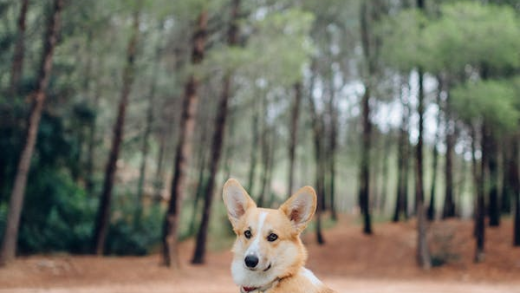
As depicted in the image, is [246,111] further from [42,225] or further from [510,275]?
[510,275]

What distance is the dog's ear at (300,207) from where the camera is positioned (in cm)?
283

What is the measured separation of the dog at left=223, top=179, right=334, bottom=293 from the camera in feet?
9.00

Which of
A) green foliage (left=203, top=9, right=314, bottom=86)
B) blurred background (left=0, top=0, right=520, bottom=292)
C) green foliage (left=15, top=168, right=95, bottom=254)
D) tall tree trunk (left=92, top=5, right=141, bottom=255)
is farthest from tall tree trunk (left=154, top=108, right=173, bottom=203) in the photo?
green foliage (left=203, top=9, right=314, bottom=86)

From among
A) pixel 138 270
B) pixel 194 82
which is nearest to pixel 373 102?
pixel 194 82

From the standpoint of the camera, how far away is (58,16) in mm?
11531

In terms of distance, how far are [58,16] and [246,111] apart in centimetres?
1419

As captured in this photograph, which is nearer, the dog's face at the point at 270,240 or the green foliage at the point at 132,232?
the dog's face at the point at 270,240

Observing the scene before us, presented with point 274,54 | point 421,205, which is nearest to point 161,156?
point 274,54

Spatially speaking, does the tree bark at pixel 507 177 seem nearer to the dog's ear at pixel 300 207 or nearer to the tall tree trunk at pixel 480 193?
the tall tree trunk at pixel 480 193

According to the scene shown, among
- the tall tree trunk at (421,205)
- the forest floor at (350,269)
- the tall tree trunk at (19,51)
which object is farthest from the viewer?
the tall tree trunk at (421,205)

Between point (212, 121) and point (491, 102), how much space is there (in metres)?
14.7

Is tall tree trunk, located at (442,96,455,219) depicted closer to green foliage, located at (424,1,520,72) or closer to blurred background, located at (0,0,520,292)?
blurred background, located at (0,0,520,292)

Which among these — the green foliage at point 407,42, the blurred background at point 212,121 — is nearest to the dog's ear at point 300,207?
the blurred background at point 212,121

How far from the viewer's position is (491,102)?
512 inches
